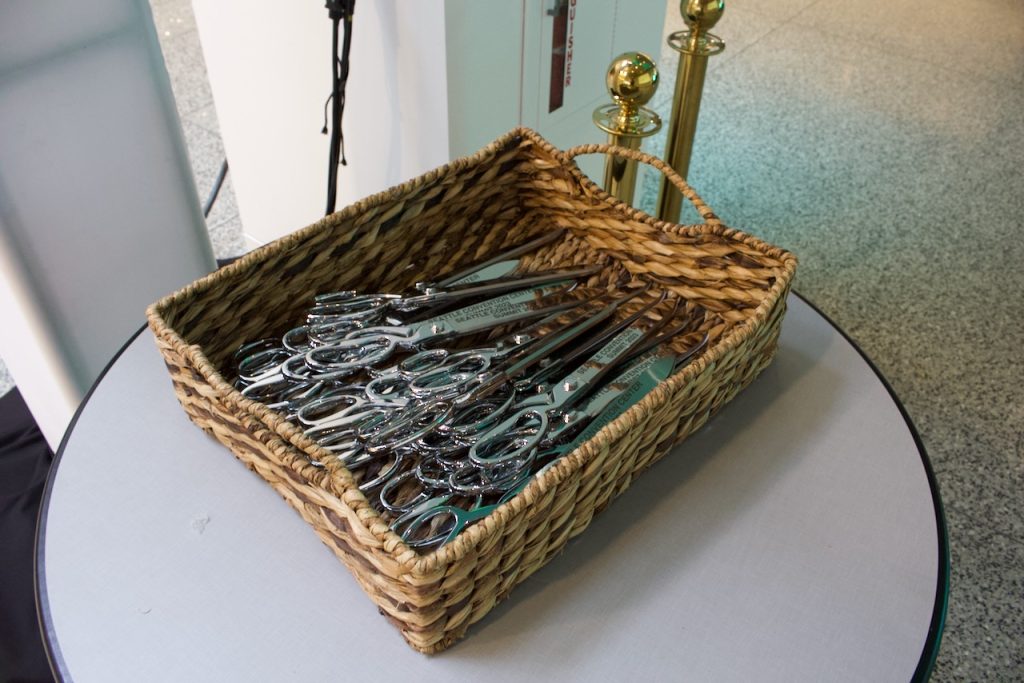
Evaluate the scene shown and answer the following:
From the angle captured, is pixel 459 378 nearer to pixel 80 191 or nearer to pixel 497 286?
pixel 497 286

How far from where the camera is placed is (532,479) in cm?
46

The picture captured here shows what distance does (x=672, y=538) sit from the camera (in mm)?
551

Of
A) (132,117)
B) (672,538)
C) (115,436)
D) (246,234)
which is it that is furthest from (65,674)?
(246,234)

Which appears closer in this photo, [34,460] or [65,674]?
[65,674]

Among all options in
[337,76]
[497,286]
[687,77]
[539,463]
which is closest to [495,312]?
[497,286]

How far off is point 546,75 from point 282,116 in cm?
37

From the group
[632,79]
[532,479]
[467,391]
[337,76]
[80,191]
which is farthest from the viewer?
[337,76]

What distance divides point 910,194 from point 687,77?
1.14m

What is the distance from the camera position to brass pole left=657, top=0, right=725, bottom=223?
0.74 meters

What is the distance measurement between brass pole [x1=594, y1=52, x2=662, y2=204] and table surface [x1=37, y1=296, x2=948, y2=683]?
9.8 inches

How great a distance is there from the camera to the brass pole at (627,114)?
70 cm

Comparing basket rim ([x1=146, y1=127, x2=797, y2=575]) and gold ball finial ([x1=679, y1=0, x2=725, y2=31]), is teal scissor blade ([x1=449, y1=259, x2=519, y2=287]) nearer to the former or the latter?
basket rim ([x1=146, y1=127, x2=797, y2=575])

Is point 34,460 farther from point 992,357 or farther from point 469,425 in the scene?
point 992,357

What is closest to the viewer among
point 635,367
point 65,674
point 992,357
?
point 65,674
